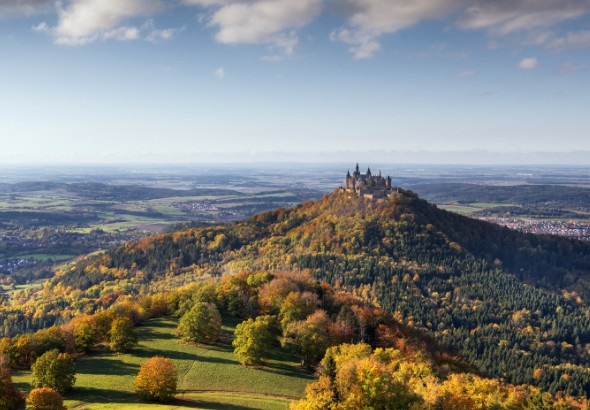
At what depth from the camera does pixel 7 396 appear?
169ft

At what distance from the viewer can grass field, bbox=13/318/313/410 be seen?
187 feet

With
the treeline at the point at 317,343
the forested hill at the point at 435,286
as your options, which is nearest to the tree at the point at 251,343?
the treeline at the point at 317,343

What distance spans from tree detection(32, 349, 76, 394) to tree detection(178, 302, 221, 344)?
73.5 ft

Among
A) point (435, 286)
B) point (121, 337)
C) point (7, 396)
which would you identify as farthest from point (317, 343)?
point (435, 286)

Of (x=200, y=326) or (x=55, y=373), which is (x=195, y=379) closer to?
(x=200, y=326)

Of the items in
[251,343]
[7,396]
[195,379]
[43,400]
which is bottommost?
[195,379]

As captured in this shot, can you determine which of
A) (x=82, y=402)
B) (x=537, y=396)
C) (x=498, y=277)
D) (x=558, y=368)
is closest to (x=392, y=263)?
(x=498, y=277)

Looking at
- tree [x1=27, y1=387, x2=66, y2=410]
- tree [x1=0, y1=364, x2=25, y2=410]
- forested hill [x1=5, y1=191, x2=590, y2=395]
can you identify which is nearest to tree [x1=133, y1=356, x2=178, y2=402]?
tree [x1=27, y1=387, x2=66, y2=410]

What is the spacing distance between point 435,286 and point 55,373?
134 m

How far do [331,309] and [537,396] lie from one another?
4765 cm

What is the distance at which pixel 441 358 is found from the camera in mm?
87000

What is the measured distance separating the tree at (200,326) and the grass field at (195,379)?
1857 mm

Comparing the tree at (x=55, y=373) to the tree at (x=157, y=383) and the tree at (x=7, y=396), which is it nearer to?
the tree at (x=7, y=396)

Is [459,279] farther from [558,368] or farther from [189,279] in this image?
[189,279]
